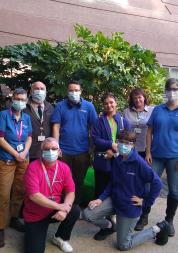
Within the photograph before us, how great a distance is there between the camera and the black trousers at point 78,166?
4.47 m

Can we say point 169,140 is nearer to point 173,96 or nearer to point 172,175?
point 172,175

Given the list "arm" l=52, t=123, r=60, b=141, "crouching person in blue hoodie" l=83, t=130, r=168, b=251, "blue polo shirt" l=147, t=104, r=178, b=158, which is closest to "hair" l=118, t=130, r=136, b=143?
"crouching person in blue hoodie" l=83, t=130, r=168, b=251

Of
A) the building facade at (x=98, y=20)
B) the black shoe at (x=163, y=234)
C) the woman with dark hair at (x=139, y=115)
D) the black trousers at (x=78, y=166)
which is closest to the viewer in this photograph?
the black shoe at (x=163, y=234)

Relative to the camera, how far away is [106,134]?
4.32 m

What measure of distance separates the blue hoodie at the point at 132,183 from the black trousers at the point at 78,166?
0.68 meters

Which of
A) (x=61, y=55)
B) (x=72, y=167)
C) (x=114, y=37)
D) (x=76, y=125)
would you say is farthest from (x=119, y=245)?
(x=114, y=37)

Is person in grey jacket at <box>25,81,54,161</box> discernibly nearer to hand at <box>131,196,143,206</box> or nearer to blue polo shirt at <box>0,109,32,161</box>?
blue polo shirt at <box>0,109,32,161</box>

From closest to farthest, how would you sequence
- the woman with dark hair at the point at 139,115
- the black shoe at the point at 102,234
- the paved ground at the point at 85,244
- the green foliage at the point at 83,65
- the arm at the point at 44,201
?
the arm at the point at 44,201
the paved ground at the point at 85,244
the black shoe at the point at 102,234
the woman with dark hair at the point at 139,115
the green foliage at the point at 83,65

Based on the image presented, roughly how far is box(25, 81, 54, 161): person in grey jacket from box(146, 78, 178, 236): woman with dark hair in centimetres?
135

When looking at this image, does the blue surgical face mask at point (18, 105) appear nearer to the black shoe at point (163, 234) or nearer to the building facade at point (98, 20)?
the black shoe at point (163, 234)

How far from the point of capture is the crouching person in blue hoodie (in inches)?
149

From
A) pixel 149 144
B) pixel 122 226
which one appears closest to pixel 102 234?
pixel 122 226

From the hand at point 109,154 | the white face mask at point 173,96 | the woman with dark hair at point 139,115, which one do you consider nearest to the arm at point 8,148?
the hand at point 109,154

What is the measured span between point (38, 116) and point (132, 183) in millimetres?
1458
